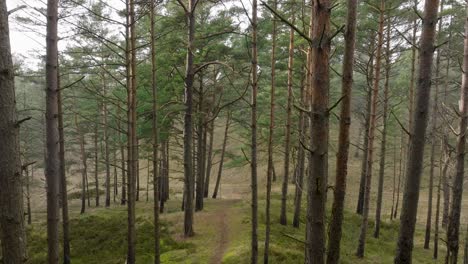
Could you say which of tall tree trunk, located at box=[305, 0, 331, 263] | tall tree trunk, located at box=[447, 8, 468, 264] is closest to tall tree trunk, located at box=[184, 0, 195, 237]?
tall tree trunk, located at box=[447, 8, 468, 264]

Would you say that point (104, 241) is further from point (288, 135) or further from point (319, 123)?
point (319, 123)

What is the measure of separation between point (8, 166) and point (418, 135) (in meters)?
5.03

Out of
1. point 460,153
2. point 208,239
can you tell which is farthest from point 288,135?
point 460,153

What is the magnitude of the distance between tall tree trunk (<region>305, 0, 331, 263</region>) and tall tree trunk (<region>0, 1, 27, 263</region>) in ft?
9.94

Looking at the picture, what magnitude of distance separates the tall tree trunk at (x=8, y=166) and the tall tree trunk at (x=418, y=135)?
4.84m

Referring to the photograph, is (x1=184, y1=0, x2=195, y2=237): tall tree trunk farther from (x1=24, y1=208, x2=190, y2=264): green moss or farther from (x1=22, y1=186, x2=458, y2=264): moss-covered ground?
(x1=24, y1=208, x2=190, y2=264): green moss

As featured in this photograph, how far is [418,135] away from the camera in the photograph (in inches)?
182

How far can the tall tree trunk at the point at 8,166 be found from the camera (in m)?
3.40

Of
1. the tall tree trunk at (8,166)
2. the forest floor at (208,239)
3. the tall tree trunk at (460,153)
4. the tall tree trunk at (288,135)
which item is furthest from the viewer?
the tall tree trunk at (288,135)

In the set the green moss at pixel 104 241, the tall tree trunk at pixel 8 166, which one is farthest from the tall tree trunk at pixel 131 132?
the tall tree trunk at pixel 8 166

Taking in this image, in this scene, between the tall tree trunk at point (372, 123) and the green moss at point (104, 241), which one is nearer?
the tall tree trunk at point (372, 123)

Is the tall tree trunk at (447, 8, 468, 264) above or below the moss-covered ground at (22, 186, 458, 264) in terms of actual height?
above

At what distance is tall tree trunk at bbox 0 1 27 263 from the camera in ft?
11.2

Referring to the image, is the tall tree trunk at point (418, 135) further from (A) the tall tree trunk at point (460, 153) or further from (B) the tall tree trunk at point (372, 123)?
(B) the tall tree trunk at point (372, 123)
